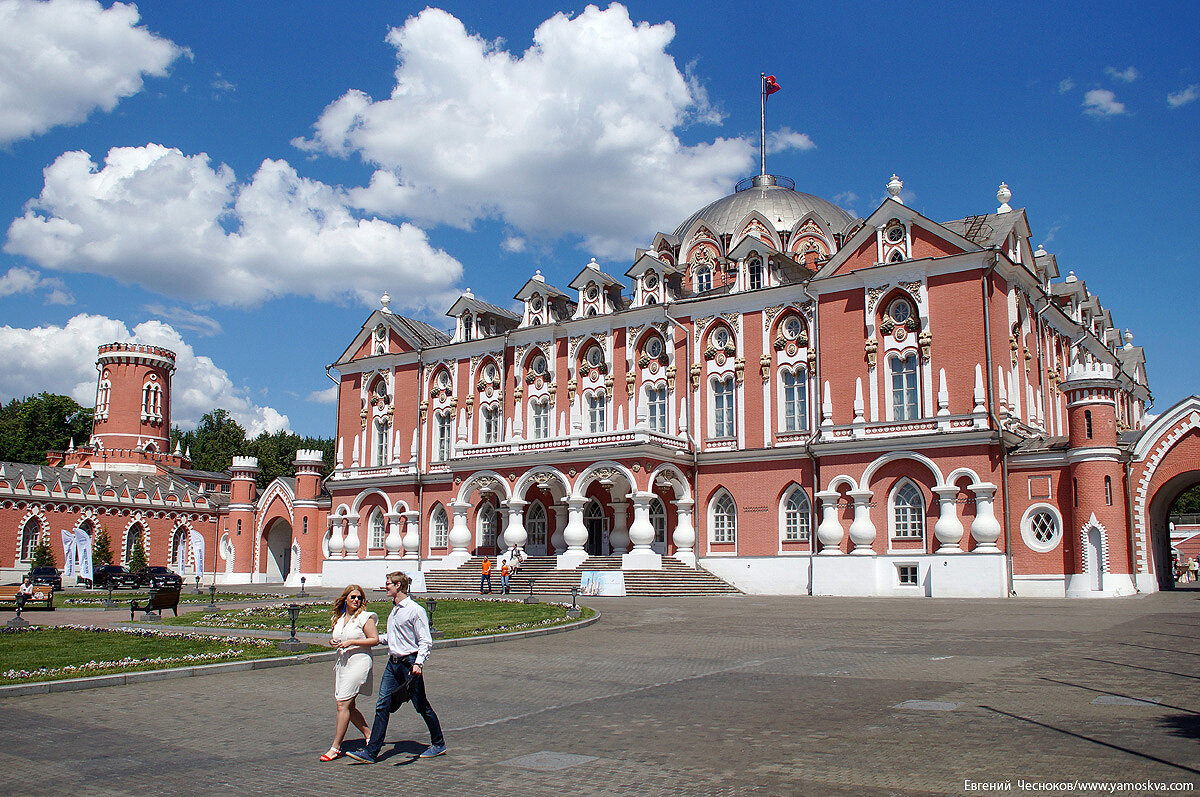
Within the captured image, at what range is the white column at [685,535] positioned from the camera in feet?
136

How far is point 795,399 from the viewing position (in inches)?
1604

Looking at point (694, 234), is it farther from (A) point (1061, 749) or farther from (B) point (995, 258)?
(A) point (1061, 749)

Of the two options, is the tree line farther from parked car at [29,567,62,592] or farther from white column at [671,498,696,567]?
white column at [671,498,696,567]

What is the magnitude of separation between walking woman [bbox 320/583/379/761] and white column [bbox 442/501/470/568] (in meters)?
37.2

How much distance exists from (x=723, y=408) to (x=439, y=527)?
17.1 metres

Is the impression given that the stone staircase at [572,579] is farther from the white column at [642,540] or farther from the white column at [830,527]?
the white column at [830,527]

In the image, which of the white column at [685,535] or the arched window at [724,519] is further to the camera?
the white column at [685,535]

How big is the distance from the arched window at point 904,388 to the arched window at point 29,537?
171 feet

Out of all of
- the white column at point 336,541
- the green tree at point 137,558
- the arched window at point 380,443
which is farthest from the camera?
the green tree at point 137,558

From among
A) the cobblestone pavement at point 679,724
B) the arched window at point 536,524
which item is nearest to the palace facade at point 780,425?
the arched window at point 536,524

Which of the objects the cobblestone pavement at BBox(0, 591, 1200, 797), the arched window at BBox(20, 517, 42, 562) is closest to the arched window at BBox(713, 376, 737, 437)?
the cobblestone pavement at BBox(0, 591, 1200, 797)

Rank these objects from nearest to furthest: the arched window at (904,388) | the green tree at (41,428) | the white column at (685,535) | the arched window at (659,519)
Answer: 1. the arched window at (904,388)
2. the white column at (685,535)
3. the arched window at (659,519)
4. the green tree at (41,428)

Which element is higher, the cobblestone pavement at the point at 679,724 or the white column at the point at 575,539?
the white column at the point at 575,539

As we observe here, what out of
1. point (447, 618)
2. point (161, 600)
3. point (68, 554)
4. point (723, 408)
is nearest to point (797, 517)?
point (723, 408)
